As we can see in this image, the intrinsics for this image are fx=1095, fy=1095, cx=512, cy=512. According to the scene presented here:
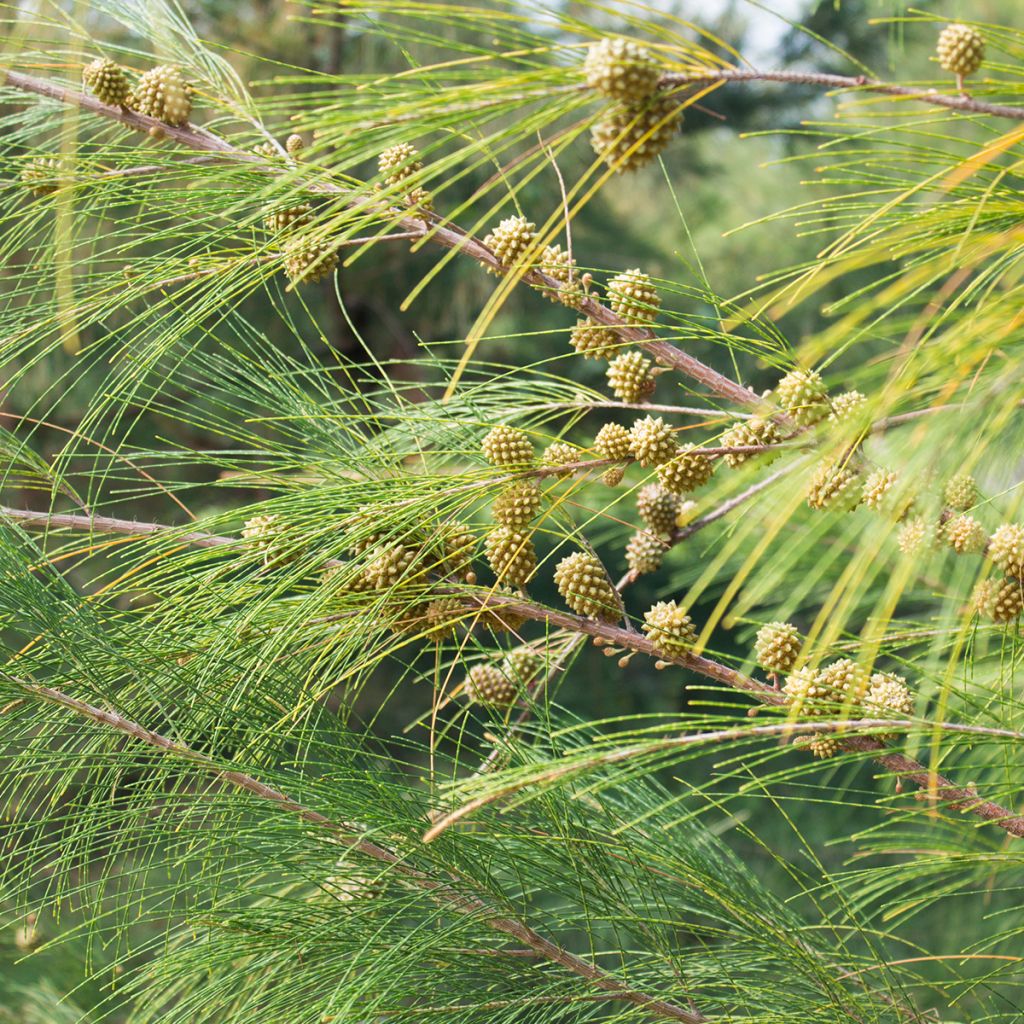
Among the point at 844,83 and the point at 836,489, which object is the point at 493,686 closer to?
the point at 836,489

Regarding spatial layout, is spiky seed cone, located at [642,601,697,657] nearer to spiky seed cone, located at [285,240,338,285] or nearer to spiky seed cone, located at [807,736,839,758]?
spiky seed cone, located at [807,736,839,758]

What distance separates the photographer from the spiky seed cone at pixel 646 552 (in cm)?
74

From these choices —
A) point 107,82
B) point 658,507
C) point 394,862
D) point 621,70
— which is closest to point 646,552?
point 658,507

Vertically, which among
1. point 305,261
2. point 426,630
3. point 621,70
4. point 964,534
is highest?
point 621,70

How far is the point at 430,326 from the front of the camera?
3.27 meters

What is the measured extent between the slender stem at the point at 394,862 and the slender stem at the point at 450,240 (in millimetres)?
338

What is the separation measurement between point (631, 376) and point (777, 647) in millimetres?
191

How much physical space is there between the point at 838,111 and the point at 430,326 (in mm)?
2876

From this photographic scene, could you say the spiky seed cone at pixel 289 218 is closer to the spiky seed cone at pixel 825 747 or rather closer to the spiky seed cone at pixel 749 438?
the spiky seed cone at pixel 749 438

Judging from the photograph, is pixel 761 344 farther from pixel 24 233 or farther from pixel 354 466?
pixel 24 233

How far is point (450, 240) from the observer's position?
681mm

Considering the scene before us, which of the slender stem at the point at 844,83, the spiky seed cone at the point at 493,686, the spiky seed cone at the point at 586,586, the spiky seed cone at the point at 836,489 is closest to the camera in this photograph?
the slender stem at the point at 844,83

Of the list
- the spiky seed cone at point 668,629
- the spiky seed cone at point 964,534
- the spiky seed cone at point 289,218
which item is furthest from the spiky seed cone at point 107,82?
the spiky seed cone at point 964,534

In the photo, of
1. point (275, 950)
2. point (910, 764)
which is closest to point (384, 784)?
point (275, 950)
